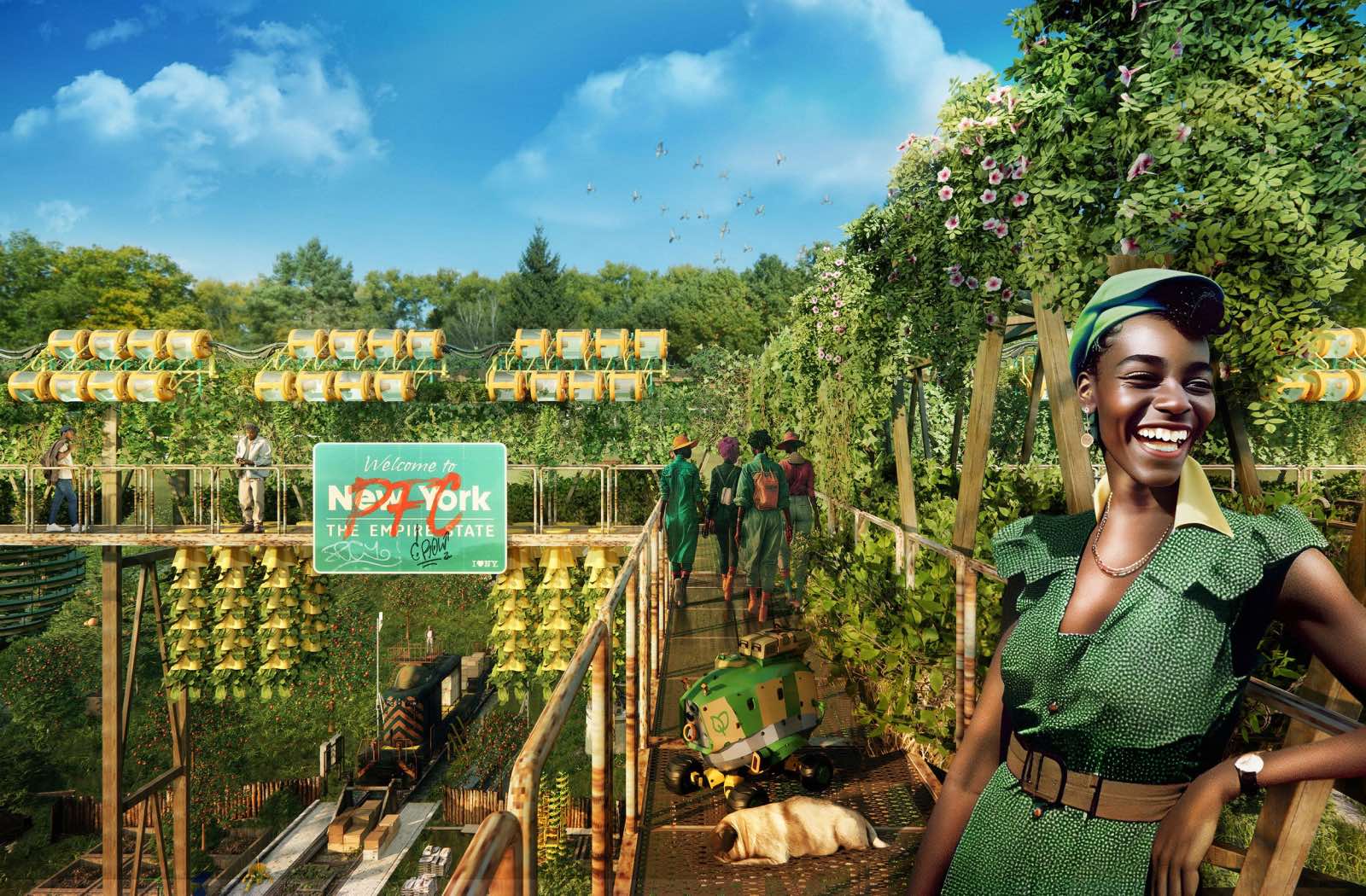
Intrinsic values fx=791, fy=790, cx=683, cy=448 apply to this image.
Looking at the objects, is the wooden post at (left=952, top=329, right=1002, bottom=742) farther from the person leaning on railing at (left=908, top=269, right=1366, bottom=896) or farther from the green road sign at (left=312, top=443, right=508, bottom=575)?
the green road sign at (left=312, top=443, right=508, bottom=575)

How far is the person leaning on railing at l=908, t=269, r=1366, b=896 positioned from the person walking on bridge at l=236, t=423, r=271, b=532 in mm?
12605

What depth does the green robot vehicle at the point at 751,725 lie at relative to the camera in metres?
3.44

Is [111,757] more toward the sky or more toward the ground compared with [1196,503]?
more toward the ground

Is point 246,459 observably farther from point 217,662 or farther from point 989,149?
point 989,149

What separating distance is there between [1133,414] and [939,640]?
293 centimetres

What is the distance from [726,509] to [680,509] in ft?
1.93

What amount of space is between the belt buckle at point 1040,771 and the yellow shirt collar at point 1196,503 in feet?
1.39

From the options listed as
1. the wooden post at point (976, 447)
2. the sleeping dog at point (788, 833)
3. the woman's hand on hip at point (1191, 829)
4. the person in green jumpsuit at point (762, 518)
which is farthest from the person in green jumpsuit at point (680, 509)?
the woman's hand on hip at point (1191, 829)

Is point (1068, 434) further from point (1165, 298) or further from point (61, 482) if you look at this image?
point (61, 482)

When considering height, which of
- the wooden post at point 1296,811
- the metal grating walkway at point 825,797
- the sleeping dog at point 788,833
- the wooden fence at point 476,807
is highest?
the wooden post at point 1296,811


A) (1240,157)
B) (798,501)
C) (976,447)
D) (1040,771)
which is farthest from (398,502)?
(1040,771)

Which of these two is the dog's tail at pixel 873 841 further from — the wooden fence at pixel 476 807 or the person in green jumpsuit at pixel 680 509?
the wooden fence at pixel 476 807

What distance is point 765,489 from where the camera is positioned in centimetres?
636

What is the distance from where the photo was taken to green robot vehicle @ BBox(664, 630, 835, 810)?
344cm
